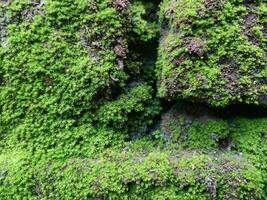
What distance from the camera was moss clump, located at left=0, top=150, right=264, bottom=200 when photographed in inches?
79.6

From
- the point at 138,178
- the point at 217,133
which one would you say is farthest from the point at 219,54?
the point at 138,178

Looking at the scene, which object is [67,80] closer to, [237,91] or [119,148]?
[119,148]

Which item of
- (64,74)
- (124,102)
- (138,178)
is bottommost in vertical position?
(138,178)

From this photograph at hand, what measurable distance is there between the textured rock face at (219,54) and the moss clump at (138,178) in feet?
1.16

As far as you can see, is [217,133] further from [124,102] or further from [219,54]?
[124,102]

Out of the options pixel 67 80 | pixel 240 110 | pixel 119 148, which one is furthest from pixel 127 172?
pixel 240 110

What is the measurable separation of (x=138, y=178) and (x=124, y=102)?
47 centimetres

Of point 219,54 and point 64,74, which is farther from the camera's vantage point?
point 64,74

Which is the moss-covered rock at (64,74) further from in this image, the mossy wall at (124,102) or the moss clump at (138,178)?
the moss clump at (138,178)

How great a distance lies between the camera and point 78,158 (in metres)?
2.21

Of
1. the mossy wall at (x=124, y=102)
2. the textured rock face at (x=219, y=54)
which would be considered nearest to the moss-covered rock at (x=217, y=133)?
the mossy wall at (x=124, y=102)

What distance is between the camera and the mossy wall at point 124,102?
6.75 ft

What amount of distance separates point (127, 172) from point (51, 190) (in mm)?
442

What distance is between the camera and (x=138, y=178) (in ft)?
6.70
